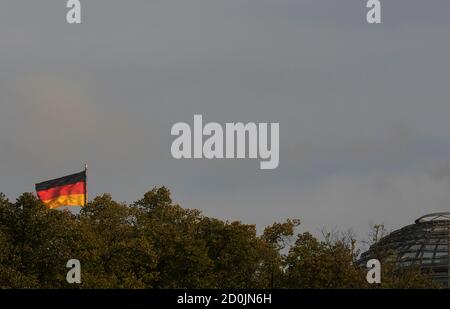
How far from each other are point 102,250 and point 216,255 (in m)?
8.89

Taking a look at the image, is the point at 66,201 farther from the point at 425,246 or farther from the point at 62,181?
the point at 425,246

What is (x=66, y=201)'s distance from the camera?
77000 millimetres

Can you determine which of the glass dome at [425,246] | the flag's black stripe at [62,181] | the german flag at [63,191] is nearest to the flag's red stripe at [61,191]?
the german flag at [63,191]

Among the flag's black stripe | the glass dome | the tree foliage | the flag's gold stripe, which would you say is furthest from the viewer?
the glass dome

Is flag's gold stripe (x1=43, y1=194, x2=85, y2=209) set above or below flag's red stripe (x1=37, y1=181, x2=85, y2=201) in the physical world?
below

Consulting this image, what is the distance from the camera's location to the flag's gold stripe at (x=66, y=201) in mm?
75750

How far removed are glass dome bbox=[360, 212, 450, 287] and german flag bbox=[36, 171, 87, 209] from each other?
3547 centimetres

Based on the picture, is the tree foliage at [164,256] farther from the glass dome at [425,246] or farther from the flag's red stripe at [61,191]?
the glass dome at [425,246]

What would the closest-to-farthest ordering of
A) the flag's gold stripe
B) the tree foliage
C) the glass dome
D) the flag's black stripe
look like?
the tree foliage < the flag's black stripe < the flag's gold stripe < the glass dome

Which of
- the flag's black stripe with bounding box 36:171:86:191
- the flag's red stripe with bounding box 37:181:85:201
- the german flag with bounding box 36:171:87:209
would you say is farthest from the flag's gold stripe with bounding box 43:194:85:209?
the flag's black stripe with bounding box 36:171:86:191

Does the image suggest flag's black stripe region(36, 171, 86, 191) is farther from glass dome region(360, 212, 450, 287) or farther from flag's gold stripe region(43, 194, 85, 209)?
glass dome region(360, 212, 450, 287)

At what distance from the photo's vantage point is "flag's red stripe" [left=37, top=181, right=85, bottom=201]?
75.4 meters

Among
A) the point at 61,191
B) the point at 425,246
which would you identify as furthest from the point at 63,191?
the point at 425,246
